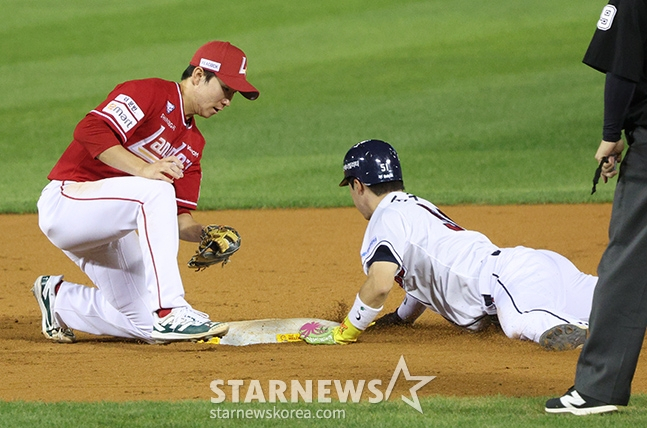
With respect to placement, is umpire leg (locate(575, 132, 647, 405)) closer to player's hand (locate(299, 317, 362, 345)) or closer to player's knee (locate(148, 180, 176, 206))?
player's hand (locate(299, 317, 362, 345))

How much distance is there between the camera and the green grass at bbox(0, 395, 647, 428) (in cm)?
384


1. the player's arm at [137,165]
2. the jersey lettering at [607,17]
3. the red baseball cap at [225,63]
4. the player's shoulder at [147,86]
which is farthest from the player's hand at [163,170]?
the jersey lettering at [607,17]

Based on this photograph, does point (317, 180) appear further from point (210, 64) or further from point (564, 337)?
point (564, 337)

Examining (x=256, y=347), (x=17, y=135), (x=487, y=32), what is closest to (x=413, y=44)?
(x=487, y=32)

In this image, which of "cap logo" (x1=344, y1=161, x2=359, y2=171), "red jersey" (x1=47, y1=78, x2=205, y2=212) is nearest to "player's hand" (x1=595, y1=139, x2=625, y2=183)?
"cap logo" (x1=344, y1=161, x2=359, y2=171)

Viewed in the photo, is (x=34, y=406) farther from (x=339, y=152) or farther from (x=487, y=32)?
(x=487, y=32)

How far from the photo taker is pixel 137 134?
18.6 ft

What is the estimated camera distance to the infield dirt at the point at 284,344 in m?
4.61

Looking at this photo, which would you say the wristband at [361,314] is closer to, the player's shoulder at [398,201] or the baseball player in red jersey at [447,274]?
the baseball player in red jersey at [447,274]

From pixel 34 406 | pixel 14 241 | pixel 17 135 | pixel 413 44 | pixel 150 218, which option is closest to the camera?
pixel 34 406

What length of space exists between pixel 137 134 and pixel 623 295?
9.57 ft

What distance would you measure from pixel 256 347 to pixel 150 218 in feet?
2.96

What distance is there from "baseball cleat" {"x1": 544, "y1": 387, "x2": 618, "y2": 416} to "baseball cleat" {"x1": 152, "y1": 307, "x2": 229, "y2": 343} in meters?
1.94

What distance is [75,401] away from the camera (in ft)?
13.9
